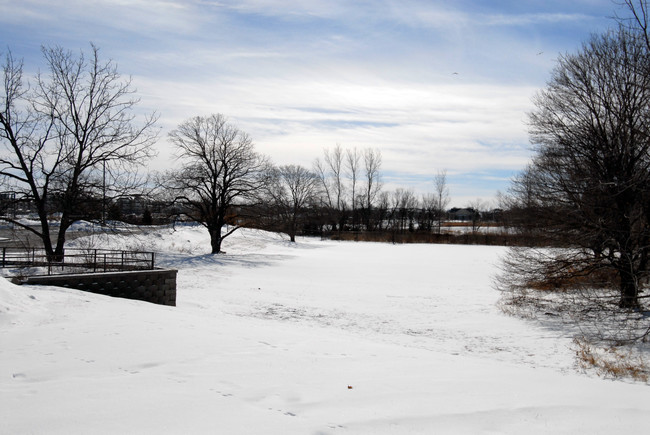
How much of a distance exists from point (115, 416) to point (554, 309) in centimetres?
1701

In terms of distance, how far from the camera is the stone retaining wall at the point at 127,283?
13938mm

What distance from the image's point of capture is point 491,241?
67.3 metres

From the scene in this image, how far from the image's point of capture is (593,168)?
1694cm

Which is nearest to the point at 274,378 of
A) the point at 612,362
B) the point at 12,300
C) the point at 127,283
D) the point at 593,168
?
the point at 12,300

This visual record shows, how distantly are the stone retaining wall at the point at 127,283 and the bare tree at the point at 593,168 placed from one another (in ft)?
43.9

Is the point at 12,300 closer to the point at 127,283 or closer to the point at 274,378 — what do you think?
the point at 127,283

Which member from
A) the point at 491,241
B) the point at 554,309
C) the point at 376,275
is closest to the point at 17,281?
the point at 554,309

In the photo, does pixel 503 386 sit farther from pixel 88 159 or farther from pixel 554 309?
pixel 88 159

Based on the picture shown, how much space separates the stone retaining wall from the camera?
45.7 ft

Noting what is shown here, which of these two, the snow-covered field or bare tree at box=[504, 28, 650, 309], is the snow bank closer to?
the snow-covered field

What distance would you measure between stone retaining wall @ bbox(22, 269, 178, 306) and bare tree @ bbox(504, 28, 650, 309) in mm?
13373

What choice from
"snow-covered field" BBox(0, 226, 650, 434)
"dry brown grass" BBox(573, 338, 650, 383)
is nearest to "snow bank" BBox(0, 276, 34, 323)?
"snow-covered field" BBox(0, 226, 650, 434)

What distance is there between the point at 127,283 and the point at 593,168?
16261mm

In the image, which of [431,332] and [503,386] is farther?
[431,332]
